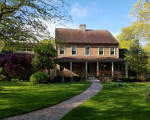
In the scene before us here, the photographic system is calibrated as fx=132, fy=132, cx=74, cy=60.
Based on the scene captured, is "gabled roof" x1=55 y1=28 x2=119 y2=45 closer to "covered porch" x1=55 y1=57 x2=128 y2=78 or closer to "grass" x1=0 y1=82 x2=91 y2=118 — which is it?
"covered porch" x1=55 y1=57 x2=128 y2=78

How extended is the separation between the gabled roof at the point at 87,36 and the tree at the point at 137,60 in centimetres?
328

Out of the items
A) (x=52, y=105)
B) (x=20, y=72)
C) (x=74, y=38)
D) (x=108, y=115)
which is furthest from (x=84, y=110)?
(x=74, y=38)

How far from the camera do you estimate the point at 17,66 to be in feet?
64.0

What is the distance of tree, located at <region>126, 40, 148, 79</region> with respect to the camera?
2098 cm

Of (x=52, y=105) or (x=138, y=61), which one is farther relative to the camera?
(x=138, y=61)

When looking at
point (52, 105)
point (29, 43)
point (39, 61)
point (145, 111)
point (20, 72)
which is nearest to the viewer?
point (145, 111)

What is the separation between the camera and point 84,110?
19.8ft

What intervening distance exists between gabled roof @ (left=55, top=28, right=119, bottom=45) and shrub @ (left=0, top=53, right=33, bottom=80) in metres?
7.19

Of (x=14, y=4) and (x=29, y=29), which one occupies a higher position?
(x=14, y=4)

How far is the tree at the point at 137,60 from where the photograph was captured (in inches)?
826

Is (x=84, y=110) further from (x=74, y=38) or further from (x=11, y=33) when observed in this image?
(x=74, y=38)

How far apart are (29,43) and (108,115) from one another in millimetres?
5664

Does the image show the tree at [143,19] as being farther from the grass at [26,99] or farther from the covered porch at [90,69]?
the grass at [26,99]

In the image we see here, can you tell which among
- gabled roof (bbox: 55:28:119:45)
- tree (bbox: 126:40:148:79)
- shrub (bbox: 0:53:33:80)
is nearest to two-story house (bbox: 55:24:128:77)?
gabled roof (bbox: 55:28:119:45)
